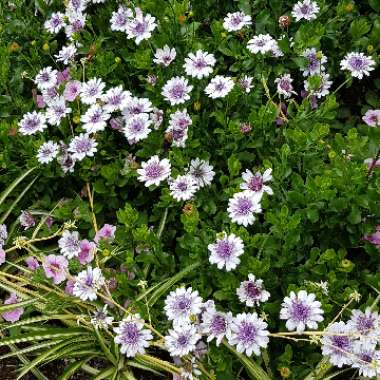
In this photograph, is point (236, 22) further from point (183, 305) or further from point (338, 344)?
point (338, 344)

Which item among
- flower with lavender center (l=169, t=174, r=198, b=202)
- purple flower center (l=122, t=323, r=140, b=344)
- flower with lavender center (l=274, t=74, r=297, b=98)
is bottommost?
purple flower center (l=122, t=323, r=140, b=344)

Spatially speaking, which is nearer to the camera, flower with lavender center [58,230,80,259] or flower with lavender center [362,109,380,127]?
flower with lavender center [58,230,80,259]

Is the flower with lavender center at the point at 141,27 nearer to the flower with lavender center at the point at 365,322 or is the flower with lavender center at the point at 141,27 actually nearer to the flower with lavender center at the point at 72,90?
the flower with lavender center at the point at 72,90

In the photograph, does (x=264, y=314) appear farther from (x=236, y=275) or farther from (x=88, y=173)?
(x=88, y=173)

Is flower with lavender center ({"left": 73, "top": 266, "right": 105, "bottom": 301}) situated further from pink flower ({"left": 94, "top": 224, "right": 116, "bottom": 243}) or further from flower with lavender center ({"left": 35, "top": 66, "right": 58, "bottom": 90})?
flower with lavender center ({"left": 35, "top": 66, "right": 58, "bottom": 90})

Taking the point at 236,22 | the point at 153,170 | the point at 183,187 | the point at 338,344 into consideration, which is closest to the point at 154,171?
the point at 153,170

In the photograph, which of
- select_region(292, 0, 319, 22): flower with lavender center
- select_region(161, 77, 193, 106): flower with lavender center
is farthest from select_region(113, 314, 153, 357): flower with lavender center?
select_region(292, 0, 319, 22): flower with lavender center
